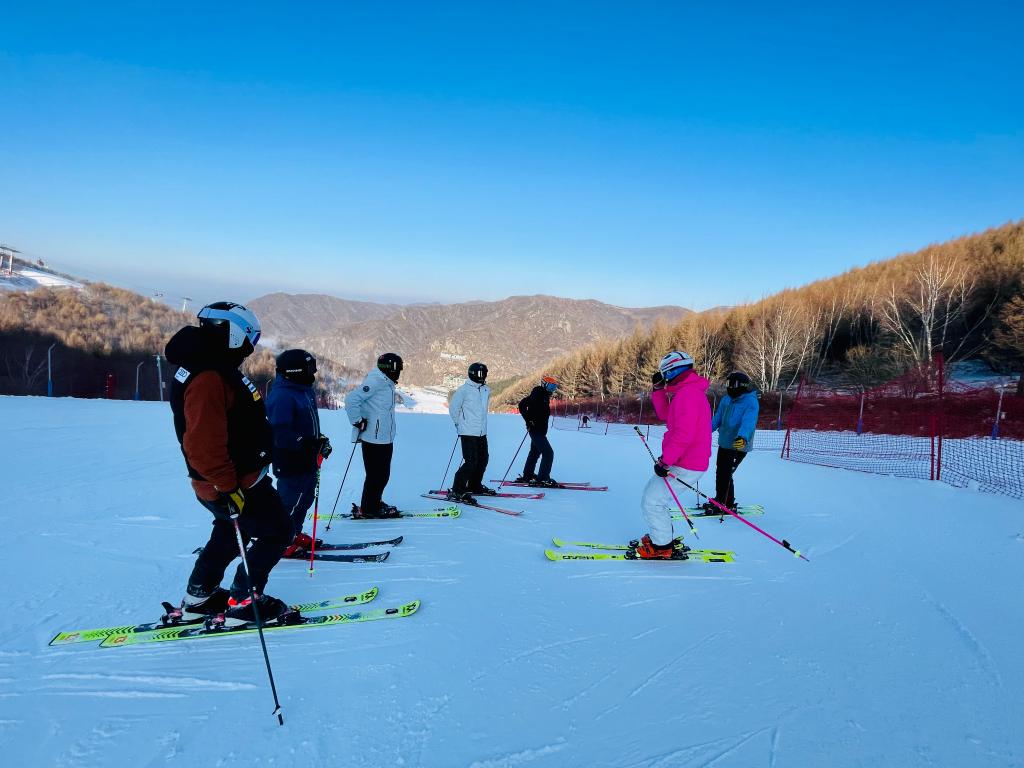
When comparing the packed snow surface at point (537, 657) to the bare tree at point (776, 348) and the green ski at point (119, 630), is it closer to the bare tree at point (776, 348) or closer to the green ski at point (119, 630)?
the green ski at point (119, 630)

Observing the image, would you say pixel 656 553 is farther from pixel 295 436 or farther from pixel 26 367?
pixel 26 367

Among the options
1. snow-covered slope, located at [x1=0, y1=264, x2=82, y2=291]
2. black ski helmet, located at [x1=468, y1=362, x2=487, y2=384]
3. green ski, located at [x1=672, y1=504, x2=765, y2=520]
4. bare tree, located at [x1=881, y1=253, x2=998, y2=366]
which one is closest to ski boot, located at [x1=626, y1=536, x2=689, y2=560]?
green ski, located at [x1=672, y1=504, x2=765, y2=520]

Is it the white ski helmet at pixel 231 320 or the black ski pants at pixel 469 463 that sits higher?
the white ski helmet at pixel 231 320

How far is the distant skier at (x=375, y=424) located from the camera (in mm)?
5730

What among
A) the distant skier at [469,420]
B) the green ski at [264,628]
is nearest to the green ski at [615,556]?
the green ski at [264,628]

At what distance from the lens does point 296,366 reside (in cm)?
456

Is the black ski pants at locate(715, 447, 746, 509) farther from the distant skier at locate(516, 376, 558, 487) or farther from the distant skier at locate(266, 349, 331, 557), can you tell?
the distant skier at locate(266, 349, 331, 557)

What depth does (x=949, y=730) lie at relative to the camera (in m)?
2.36

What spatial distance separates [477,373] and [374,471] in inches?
75.0

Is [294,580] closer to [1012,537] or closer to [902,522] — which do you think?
[902,522]

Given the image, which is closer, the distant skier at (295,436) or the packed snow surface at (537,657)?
the packed snow surface at (537,657)

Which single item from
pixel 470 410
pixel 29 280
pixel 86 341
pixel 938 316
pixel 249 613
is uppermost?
pixel 29 280

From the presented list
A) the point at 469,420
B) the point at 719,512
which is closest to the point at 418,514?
the point at 469,420

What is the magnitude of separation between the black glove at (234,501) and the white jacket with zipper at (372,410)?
286 cm
